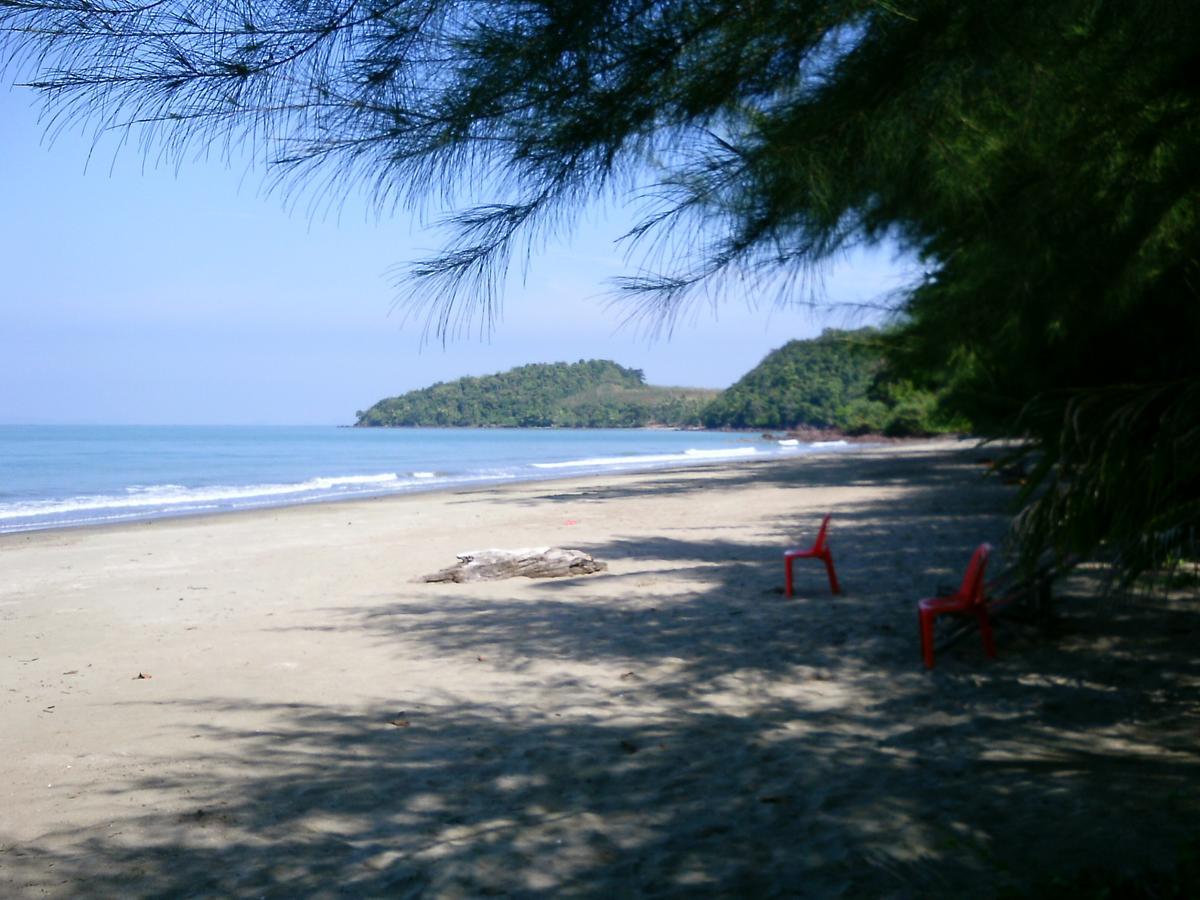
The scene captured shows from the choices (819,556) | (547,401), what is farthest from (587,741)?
(547,401)

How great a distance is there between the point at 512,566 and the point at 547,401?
82.8m

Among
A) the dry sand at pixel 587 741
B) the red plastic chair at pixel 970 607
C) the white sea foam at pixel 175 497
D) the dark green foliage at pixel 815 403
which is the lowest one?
the dry sand at pixel 587 741

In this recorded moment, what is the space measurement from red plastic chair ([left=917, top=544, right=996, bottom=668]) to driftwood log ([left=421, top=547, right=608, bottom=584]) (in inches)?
165

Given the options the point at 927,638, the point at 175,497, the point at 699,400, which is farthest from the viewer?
the point at 699,400

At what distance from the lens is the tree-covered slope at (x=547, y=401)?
89.2m

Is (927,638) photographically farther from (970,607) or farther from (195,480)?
(195,480)

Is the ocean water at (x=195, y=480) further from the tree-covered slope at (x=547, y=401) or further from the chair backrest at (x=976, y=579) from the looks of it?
the tree-covered slope at (x=547, y=401)

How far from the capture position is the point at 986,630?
5523 millimetres

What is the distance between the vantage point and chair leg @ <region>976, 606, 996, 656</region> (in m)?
5.52

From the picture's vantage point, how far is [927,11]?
9.18ft

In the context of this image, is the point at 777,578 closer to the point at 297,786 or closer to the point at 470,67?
the point at 297,786

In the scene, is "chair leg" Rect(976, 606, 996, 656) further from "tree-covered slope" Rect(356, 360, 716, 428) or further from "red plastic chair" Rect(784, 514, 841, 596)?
"tree-covered slope" Rect(356, 360, 716, 428)

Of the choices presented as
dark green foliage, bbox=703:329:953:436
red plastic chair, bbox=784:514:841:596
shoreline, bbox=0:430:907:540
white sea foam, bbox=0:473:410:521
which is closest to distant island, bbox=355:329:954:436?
dark green foliage, bbox=703:329:953:436

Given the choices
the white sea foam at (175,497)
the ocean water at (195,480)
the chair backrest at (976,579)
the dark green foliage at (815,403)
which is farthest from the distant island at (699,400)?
the white sea foam at (175,497)
